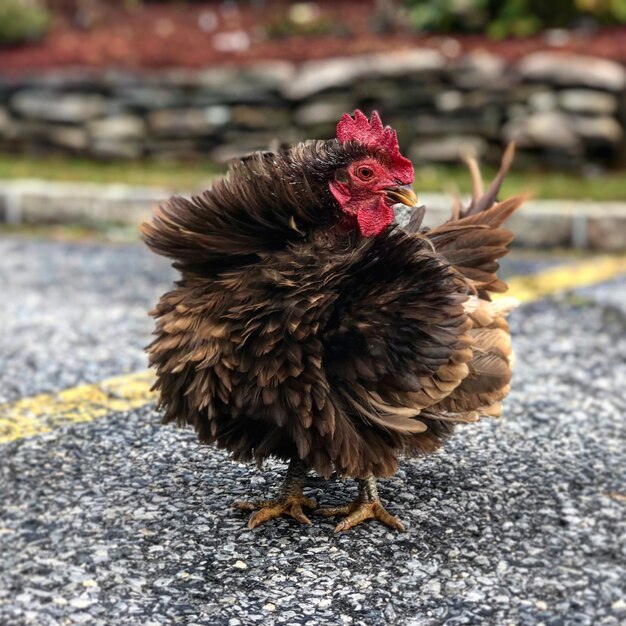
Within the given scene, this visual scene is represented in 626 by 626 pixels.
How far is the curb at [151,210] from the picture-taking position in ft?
21.4

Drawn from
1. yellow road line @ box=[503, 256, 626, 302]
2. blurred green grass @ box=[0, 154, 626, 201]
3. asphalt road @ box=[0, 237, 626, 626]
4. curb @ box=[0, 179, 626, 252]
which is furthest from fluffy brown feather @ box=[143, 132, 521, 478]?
blurred green grass @ box=[0, 154, 626, 201]

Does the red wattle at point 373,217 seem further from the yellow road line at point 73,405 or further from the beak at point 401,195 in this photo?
the yellow road line at point 73,405

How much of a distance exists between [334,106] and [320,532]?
5.70 metres

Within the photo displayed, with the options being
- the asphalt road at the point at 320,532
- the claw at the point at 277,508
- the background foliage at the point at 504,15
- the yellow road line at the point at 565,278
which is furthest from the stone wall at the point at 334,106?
the claw at the point at 277,508

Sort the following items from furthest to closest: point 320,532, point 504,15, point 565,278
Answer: point 504,15, point 565,278, point 320,532

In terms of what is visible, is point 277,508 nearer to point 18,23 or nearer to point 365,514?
point 365,514

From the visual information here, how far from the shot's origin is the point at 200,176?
26.2 ft

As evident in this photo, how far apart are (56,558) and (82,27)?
9.62 metres

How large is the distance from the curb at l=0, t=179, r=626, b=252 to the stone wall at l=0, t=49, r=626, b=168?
101cm

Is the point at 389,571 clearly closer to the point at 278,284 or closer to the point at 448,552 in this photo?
the point at 448,552

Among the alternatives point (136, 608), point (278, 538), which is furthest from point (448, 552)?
point (136, 608)

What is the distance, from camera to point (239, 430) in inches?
107

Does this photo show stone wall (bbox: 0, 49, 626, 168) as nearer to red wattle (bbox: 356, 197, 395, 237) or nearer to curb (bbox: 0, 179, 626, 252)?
curb (bbox: 0, 179, 626, 252)

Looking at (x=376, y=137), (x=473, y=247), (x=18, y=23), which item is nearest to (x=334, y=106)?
(x=18, y=23)
